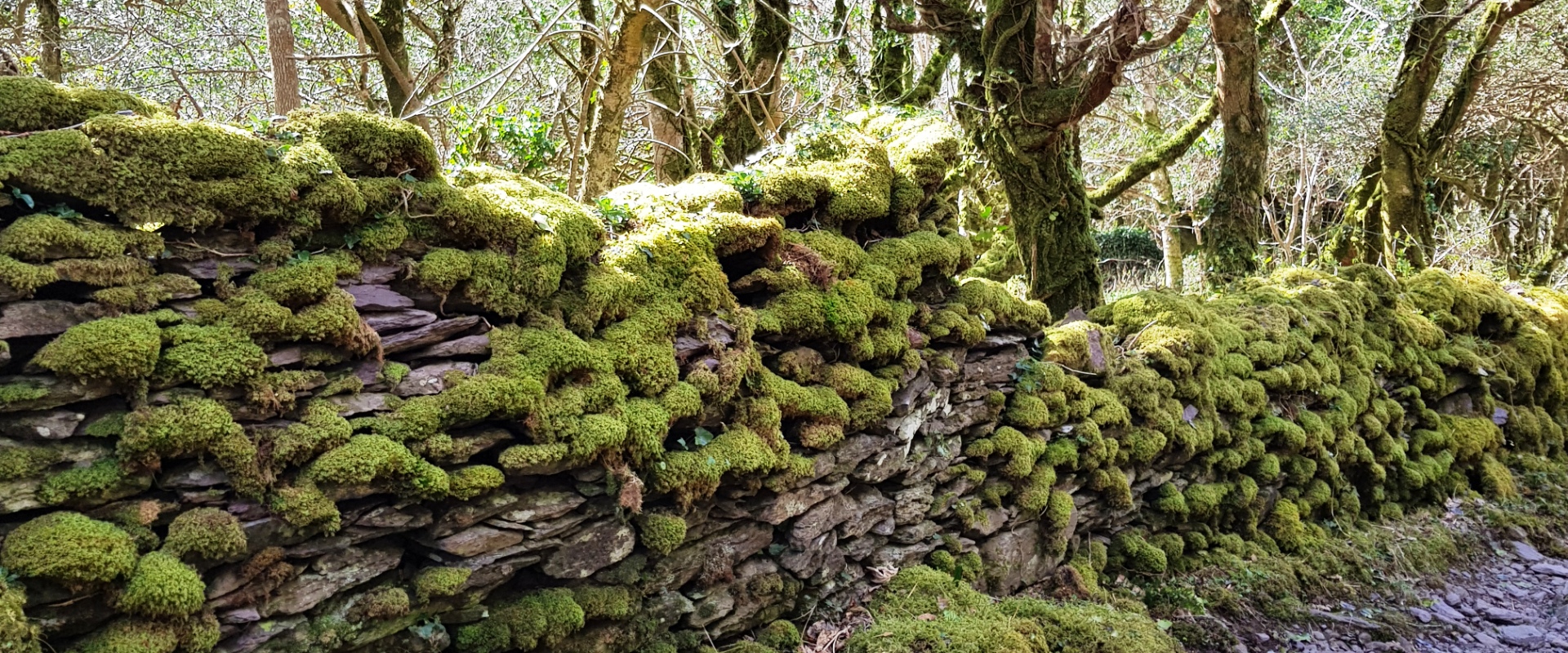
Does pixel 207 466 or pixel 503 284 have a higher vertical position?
pixel 503 284

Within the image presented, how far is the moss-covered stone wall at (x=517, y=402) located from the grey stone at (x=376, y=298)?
0.01 m

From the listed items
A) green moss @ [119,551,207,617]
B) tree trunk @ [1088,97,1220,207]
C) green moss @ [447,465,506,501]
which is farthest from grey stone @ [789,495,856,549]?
tree trunk @ [1088,97,1220,207]

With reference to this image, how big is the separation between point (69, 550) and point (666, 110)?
6.22 m

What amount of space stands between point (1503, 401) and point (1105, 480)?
6872mm

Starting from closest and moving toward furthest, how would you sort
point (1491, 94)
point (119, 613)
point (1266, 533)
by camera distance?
point (119, 613) → point (1266, 533) → point (1491, 94)

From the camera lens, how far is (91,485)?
2490 millimetres

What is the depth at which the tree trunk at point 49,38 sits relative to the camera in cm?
698

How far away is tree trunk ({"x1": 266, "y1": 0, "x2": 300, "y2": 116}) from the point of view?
559 centimetres

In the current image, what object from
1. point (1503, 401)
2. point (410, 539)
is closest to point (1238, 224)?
point (1503, 401)

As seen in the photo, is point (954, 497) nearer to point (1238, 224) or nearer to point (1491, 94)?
point (1238, 224)

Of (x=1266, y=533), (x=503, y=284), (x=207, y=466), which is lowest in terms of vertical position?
(x=1266, y=533)

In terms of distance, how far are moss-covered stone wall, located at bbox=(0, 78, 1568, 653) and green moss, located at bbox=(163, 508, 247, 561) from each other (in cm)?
1

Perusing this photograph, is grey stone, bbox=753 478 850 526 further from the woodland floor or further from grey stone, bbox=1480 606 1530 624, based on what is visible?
grey stone, bbox=1480 606 1530 624

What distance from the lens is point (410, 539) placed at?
3139 mm
